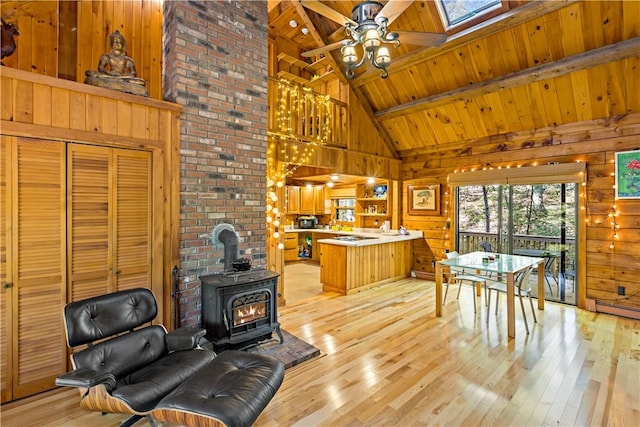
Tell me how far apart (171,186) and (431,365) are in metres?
3.04

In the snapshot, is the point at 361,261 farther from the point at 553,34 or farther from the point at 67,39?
the point at 67,39

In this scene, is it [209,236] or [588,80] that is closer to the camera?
[209,236]

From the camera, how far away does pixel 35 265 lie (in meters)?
2.40

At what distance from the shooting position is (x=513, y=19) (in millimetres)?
3934

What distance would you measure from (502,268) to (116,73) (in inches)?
183

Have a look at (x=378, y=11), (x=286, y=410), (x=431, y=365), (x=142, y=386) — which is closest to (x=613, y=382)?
(x=431, y=365)

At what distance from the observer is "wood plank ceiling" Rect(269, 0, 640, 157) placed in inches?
147

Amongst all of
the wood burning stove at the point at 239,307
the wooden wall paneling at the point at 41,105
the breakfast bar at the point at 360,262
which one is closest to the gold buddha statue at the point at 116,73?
the wooden wall paneling at the point at 41,105

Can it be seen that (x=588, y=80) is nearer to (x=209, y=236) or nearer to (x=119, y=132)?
(x=209, y=236)

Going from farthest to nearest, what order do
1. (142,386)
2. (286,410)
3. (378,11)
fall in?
(378,11)
(286,410)
(142,386)

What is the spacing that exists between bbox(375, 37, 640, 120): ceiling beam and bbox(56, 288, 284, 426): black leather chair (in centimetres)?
492

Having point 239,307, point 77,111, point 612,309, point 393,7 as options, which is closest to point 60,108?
point 77,111

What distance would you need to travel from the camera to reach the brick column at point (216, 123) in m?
3.11

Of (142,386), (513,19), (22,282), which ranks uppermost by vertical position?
(513,19)
